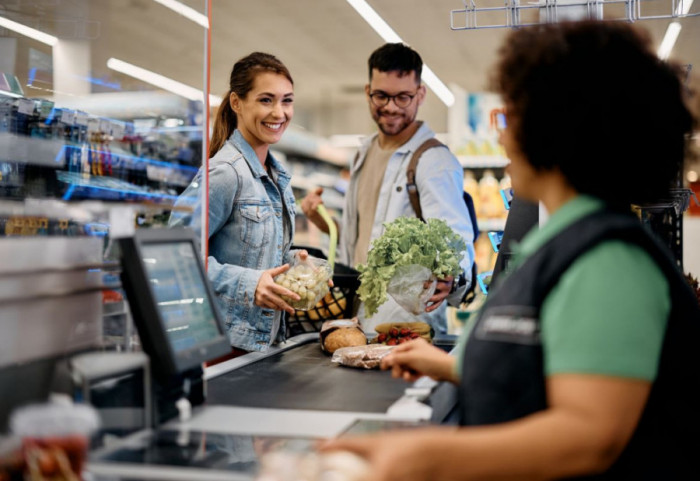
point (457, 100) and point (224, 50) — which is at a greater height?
point (224, 50)

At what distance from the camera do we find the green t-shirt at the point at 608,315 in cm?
96

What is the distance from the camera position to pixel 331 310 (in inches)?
122

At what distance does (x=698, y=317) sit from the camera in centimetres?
112

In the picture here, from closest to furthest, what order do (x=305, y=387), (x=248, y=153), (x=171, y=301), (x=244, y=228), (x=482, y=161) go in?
(x=171, y=301)
(x=305, y=387)
(x=244, y=228)
(x=248, y=153)
(x=482, y=161)

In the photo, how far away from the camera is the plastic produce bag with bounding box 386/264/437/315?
253cm

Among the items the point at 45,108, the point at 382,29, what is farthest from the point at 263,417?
the point at 382,29

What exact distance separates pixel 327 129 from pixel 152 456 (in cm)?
1265

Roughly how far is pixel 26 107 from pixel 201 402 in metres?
2.03

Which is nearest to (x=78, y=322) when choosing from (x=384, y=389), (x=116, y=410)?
(x=116, y=410)

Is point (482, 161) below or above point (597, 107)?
above

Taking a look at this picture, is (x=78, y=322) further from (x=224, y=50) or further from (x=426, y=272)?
(x=224, y=50)

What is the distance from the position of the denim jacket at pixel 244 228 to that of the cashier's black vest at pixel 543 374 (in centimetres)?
144

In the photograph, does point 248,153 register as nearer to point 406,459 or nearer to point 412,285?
point 412,285

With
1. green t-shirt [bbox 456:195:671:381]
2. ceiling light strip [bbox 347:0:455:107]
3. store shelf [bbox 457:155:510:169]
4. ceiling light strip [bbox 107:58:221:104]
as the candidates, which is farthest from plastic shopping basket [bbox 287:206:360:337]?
ceiling light strip [bbox 347:0:455:107]
